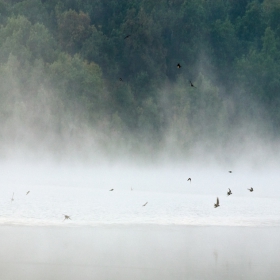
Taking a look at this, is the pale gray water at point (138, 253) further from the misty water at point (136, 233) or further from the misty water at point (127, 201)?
the misty water at point (127, 201)

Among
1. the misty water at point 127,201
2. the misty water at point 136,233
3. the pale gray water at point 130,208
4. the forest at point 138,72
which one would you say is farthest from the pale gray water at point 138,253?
the forest at point 138,72

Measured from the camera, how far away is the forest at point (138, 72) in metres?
59.1

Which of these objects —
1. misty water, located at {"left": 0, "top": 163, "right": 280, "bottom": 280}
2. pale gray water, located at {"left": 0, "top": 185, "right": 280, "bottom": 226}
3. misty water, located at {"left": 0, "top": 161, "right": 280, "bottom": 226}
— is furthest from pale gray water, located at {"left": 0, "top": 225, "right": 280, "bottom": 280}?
misty water, located at {"left": 0, "top": 161, "right": 280, "bottom": 226}

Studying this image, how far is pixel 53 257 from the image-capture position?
51.4 ft

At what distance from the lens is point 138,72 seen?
69.3 m

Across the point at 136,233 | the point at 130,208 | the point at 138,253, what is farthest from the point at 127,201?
the point at 138,253

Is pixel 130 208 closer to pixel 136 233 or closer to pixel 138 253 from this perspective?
pixel 136 233

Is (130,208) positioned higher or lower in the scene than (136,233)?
higher

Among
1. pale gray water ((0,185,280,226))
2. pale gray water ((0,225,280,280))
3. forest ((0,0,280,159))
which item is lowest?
pale gray water ((0,225,280,280))

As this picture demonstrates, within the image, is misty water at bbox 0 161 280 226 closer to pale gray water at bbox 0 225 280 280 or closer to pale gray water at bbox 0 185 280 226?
pale gray water at bbox 0 185 280 226

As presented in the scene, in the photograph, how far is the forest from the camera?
59.1 m

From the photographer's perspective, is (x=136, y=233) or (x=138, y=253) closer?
(x=138, y=253)

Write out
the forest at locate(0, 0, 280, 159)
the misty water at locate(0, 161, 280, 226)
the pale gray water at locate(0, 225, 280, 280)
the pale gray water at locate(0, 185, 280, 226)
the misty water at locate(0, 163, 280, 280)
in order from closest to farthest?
1. the pale gray water at locate(0, 225, 280, 280)
2. the misty water at locate(0, 163, 280, 280)
3. the pale gray water at locate(0, 185, 280, 226)
4. the misty water at locate(0, 161, 280, 226)
5. the forest at locate(0, 0, 280, 159)

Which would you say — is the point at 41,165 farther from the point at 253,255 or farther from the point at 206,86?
the point at 253,255
